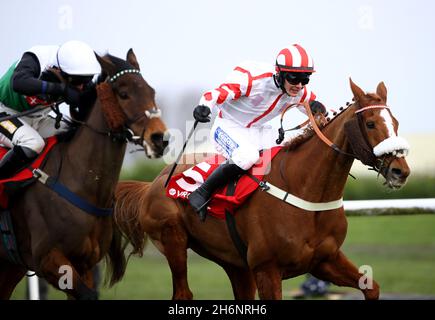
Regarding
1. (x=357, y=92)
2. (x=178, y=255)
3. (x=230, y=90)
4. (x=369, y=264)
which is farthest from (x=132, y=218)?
(x=369, y=264)

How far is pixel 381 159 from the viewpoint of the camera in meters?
5.62

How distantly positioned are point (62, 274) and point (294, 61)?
2.29 meters

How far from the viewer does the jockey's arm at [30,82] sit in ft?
19.5

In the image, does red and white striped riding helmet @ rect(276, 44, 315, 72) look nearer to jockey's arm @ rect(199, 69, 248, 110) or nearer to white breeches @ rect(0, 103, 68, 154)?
jockey's arm @ rect(199, 69, 248, 110)

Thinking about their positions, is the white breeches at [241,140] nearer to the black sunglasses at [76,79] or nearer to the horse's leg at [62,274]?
the black sunglasses at [76,79]

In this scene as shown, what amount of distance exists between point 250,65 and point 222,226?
1.29 meters

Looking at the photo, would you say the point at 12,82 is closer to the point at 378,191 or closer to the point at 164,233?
the point at 164,233

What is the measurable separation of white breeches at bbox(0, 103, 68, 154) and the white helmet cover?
54cm

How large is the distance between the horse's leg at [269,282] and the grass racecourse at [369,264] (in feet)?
6.58

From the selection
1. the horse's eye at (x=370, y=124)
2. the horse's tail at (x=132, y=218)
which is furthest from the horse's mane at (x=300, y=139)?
the horse's tail at (x=132, y=218)

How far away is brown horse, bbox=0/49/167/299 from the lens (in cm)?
584

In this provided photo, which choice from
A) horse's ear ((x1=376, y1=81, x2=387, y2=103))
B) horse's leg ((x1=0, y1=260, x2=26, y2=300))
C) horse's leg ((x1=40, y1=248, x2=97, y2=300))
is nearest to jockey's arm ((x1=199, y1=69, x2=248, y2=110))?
horse's ear ((x1=376, y1=81, x2=387, y2=103))

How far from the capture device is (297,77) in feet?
Result: 20.8

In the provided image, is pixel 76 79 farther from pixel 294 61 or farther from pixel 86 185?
pixel 294 61
